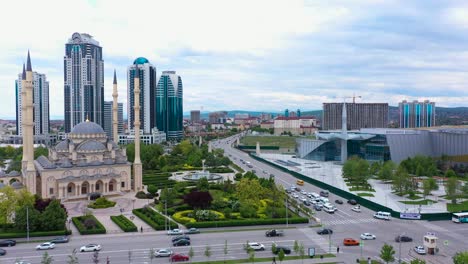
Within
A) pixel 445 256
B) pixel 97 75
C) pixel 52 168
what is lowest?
pixel 445 256

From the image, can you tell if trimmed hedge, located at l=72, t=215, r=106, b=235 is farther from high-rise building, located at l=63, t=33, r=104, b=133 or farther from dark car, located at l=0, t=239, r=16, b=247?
high-rise building, located at l=63, t=33, r=104, b=133

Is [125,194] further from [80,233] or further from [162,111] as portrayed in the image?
[162,111]

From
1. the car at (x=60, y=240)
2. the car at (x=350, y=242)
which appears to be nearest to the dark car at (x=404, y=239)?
the car at (x=350, y=242)

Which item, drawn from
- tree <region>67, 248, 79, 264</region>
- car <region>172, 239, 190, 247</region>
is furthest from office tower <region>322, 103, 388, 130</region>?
tree <region>67, 248, 79, 264</region>

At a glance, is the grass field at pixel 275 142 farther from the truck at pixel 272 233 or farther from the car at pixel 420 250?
the car at pixel 420 250

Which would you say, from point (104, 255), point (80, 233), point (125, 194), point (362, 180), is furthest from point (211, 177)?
point (104, 255)

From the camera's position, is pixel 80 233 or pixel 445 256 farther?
pixel 80 233
